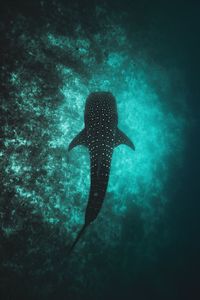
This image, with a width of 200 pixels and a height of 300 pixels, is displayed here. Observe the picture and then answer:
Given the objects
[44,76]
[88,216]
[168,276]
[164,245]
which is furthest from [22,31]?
[168,276]

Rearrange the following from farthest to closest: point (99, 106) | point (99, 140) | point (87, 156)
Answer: point (87, 156), point (99, 106), point (99, 140)

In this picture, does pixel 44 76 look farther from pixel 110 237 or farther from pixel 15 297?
pixel 15 297

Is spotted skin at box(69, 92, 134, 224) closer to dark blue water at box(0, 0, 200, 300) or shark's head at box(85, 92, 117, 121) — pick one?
shark's head at box(85, 92, 117, 121)

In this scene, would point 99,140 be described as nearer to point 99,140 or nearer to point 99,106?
point 99,140

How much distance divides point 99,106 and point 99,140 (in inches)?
24.0

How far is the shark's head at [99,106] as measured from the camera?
4.19 meters

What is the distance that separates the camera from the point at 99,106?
422 cm

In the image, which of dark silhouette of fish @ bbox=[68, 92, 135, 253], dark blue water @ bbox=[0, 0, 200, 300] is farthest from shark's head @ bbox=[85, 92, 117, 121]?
dark blue water @ bbox=[0, 0, 200, 300]

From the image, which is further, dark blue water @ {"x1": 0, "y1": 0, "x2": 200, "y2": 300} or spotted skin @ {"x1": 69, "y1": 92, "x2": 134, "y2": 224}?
dark blue water @ {"x1": 0, "y1": 0, "x2": 200, "y2": 300}

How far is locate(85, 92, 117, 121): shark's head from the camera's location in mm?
4191

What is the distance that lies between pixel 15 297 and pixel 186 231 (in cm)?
403

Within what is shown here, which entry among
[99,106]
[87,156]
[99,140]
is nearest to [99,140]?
[99,140]

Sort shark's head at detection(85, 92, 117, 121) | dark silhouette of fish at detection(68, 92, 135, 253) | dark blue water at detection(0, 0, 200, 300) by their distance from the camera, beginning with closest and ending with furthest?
dark silhouette of fish at detection(68, 92, 135, 253) < shark's head at detection(85, 92, 117, 121) < dark blue water at detection(0, 0, 200, 300)

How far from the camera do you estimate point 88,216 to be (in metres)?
3.67
